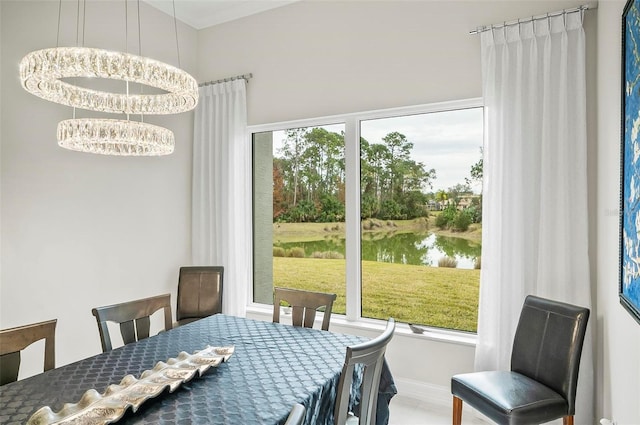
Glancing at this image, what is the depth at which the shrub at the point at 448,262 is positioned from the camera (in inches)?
118

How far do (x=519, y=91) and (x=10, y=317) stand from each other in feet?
12.2

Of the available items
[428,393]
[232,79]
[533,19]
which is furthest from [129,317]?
[533,19]

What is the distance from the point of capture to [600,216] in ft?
7.59

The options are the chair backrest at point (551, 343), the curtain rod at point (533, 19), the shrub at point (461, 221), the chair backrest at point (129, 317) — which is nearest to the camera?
the chair backrest at point (551, 343)

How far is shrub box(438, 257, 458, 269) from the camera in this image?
118 inches

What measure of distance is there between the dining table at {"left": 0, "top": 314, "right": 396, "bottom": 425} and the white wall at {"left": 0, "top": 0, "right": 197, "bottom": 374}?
1204 mm

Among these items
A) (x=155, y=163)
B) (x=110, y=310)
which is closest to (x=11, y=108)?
(x=155, y=163)

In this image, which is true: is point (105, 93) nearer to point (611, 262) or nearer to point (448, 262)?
point (448, 262)

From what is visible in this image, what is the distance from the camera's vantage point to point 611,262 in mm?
1963

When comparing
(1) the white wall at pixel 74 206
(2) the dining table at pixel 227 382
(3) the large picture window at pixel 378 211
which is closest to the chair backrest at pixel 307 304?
(2) the dining table at pixel 227 382

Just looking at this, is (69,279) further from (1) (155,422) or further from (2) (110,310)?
(1) (155,422)

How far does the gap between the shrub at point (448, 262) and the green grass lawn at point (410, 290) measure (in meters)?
0.03

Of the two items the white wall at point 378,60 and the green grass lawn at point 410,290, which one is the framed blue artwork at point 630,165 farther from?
the green grass lawn at point 410,290

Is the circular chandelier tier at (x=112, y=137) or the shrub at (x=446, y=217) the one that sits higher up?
the circular chandelier tier at (x=112, y=137)
